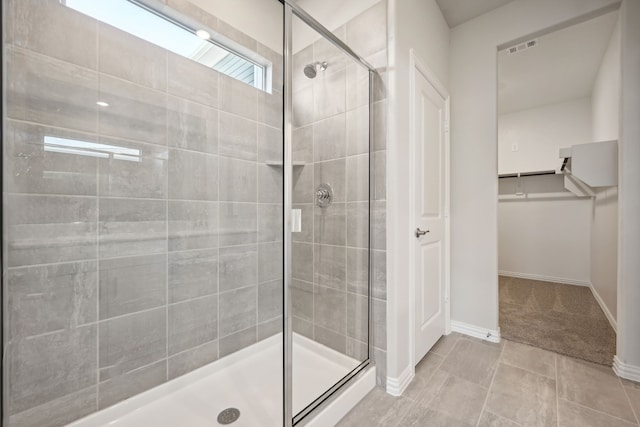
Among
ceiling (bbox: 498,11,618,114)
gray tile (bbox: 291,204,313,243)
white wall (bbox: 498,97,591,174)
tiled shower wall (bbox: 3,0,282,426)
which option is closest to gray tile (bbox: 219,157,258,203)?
tiled shower wall (bbox: 3,0,282,426)

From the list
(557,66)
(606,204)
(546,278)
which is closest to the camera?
(606,204)

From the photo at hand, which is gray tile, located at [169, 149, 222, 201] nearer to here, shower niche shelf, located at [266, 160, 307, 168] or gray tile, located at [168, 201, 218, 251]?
gray tile, located at [168, 201, 218, 251]

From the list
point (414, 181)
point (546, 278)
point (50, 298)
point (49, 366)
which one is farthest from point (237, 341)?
point (546, 278)

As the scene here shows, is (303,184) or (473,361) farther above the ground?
(303,184)

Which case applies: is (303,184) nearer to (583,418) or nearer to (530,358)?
(583,418)

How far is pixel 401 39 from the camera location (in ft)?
5.33

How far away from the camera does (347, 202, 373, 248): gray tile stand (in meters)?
1.67

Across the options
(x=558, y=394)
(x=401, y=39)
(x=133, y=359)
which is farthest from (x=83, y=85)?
(x=558, y=394)

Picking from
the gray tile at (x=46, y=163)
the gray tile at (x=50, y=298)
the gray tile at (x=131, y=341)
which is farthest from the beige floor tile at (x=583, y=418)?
the gray tile at (x=46, y=163)

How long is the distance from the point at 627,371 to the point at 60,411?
318 centimetres

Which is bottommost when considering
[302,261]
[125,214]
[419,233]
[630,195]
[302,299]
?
[302,299]

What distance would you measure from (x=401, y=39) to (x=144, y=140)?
64.3 inches

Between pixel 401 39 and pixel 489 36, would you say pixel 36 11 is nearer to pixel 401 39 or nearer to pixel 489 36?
pixel 401 39

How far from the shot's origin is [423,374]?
174 centimetres
